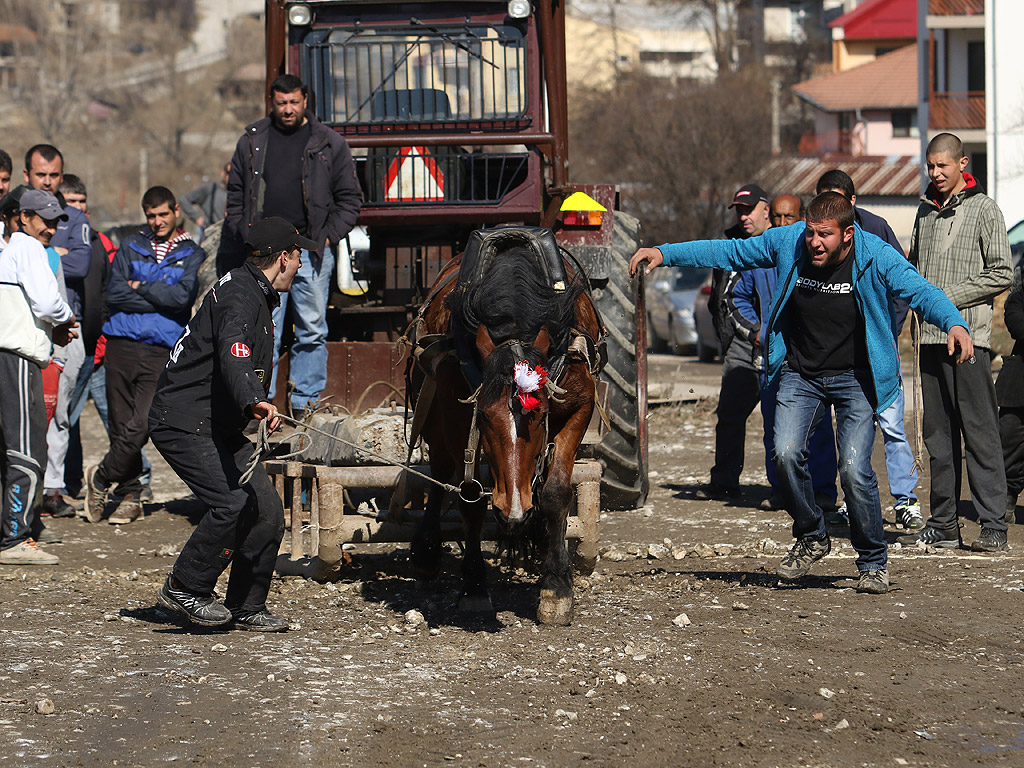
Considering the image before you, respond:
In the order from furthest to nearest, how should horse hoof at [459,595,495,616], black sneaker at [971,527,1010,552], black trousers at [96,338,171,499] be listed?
black trousers at [96,338,171,499] < black sneaker at [971,527,1010,552] < horse hoof at [459,595,495,616]

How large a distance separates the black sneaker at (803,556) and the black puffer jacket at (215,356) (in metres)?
2.80

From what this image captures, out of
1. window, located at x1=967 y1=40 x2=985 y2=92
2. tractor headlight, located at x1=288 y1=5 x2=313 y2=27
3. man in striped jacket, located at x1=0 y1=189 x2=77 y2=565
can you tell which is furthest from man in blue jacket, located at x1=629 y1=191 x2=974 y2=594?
window, located at x1=967 y1=40 x2=985 y2=92

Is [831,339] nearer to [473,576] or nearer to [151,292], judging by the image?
[473,576]

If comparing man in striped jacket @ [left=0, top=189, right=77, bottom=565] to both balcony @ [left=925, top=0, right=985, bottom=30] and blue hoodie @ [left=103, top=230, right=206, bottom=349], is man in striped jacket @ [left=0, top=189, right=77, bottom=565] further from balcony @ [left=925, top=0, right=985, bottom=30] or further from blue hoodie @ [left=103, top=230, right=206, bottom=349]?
balcony @ [left=925, top=0, right=985, bottom=30]

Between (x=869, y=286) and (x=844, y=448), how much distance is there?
0.82 metres

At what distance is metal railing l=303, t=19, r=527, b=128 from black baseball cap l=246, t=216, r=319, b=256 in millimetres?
3062

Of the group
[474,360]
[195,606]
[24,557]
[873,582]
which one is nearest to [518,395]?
[474,360]

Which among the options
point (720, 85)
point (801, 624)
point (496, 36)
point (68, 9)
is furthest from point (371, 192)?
point (68, 9)

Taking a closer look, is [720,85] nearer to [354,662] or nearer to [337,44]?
[337,44]

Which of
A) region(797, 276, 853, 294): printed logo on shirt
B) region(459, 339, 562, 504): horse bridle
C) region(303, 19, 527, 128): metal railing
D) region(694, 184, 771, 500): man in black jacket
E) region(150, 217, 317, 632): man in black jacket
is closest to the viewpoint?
region(459, 339, 562, 504): horse bridle

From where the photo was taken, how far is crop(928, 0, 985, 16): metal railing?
128 ft

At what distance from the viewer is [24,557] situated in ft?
26.7

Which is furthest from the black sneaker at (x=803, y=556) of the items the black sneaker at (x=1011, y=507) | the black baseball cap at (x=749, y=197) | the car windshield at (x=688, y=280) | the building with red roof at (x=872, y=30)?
the building with red roof at (x=872, y=30)

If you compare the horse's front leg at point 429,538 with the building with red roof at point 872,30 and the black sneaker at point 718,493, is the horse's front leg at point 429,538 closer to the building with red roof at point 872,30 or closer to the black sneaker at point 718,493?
the black sneaker at point 718,493
